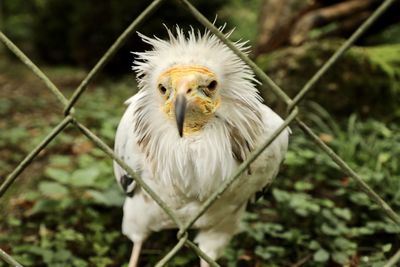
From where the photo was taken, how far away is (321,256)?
86.3 inches

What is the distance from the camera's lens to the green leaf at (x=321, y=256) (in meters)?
2.17

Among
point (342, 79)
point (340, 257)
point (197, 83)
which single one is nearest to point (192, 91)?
point (197, 83)

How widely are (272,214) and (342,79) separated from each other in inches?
57.2

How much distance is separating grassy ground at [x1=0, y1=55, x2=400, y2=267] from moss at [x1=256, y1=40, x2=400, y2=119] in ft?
0.64

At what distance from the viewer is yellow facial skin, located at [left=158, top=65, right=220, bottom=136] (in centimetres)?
162

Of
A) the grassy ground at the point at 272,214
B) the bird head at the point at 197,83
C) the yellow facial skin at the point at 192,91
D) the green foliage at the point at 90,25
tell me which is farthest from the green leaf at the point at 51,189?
the green foliage at the point at 90,25

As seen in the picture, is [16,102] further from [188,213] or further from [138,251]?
[188,213]

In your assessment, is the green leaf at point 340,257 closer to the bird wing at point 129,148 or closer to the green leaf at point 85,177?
the bird wing at point 129,148

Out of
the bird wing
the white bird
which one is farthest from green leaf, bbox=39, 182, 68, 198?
the white bird

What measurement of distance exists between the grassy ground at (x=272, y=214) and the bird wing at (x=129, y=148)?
17.3 inches

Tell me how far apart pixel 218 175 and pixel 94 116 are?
114 inches

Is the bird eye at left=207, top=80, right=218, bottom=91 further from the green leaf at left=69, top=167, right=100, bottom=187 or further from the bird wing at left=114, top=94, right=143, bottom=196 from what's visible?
the green leaf at left=69, top=167, right=100, bottom=187

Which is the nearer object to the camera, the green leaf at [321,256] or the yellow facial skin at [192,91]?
the yellow facial skin at [192,91]

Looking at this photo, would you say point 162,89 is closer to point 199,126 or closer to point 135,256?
point 199,126
